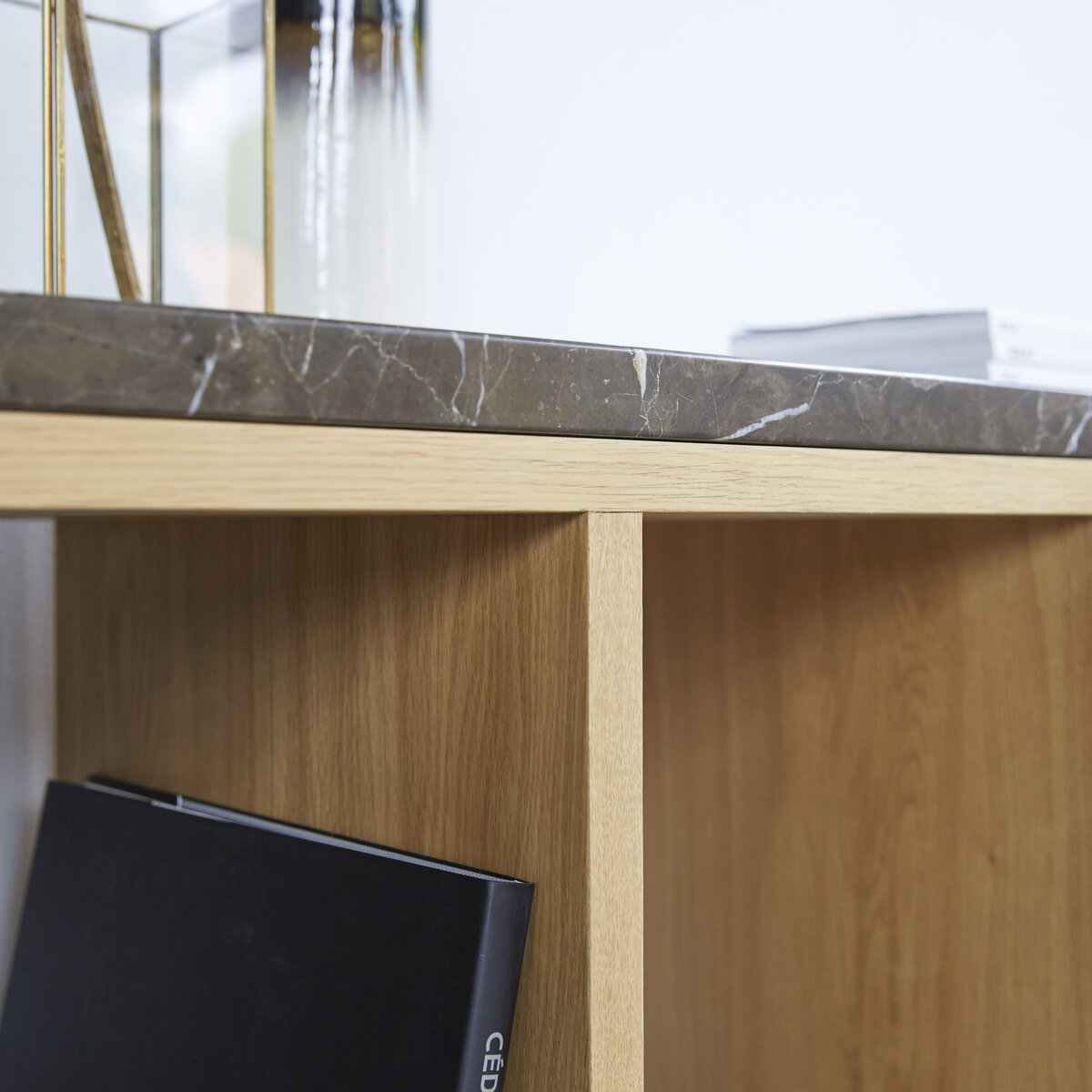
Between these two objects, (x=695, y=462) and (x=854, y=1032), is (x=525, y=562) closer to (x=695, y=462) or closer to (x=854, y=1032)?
(x=695, y=462)

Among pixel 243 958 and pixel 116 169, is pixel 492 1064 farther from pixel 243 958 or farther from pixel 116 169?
pixel 116 169

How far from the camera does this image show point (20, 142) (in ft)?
2.67

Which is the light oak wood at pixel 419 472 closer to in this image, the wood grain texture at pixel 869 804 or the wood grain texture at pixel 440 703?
the wood grain texture at pixel 440 703

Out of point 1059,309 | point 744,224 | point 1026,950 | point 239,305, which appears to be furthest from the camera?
point 1059,309

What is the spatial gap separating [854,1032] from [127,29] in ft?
2.77

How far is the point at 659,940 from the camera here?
93cm

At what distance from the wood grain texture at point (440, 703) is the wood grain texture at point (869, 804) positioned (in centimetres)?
35

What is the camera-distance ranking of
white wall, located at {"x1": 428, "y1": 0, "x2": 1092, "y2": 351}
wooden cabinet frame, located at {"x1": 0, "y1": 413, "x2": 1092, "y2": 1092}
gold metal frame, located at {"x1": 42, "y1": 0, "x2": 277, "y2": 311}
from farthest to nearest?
white wall, located at {"x1": 428, "y1": 0, "x2": 1092, "y2": 351}
gold metal frame, located at {"x1": 42, "y1": 0, "x2": 277, "y2": 311}
wooden cabinet frame, located at {"x1": 0, "y1": 413, "x2": 1092, "y2": 1092}

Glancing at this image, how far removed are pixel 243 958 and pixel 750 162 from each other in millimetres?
967

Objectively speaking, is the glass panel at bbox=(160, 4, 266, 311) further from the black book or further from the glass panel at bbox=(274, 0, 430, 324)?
the black book

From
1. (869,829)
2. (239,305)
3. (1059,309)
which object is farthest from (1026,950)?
(1059,309)

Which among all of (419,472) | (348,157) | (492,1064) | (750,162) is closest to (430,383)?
(419,472)

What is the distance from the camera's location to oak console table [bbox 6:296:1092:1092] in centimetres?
40

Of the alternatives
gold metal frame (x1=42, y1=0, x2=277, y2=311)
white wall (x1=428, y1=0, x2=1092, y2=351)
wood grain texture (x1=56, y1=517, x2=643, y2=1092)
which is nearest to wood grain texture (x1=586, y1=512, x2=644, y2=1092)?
wood grain texture (x1=56, y1=517, x2=643, y2=1092)
